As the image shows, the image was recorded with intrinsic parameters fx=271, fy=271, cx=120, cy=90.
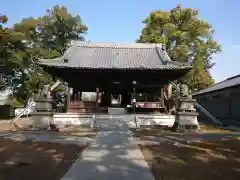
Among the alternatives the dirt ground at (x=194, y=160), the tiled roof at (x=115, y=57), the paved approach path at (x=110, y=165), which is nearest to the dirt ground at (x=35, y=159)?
the paved approach path at (x=110, y=165)

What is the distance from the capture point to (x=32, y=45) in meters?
36.6

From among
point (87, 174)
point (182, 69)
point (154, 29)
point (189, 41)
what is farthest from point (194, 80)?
point (87, 174)

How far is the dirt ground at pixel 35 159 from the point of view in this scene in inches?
250

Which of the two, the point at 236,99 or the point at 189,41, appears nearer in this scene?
the point at 236,99

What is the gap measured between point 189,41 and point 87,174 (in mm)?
37920

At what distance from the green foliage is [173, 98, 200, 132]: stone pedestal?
14685 mm

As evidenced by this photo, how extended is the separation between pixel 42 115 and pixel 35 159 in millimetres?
9447

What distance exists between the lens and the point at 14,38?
2852 cm

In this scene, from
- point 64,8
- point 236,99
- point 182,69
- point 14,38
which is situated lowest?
point 236,99

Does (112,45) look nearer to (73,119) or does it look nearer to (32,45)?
(73,119)

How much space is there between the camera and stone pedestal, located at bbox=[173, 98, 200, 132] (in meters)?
17.1

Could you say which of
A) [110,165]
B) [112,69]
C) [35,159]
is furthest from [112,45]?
[110,165]

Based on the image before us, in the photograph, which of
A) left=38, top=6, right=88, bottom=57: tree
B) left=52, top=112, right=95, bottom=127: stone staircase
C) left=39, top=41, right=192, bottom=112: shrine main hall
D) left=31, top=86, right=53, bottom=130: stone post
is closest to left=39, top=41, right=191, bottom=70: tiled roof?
left=39, top=41, right=192, bottom=112: shrine main hall

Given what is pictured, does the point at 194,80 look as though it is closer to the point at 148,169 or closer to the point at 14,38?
the point at 14,38
